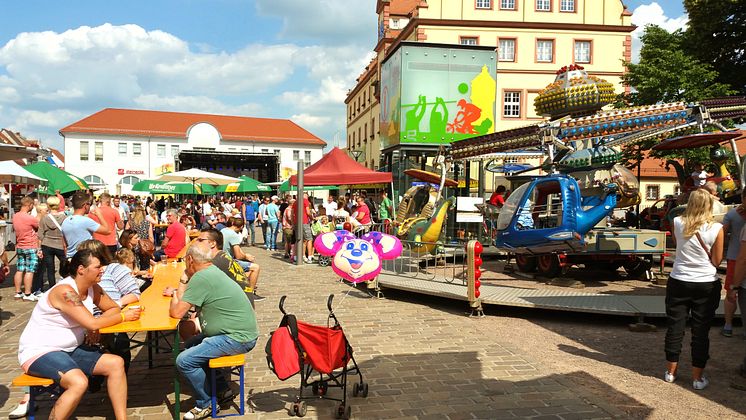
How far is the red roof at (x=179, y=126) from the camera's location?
176ft

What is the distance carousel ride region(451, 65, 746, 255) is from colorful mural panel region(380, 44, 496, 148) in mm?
6434

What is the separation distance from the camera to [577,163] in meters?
11.2

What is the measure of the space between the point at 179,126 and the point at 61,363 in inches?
2269

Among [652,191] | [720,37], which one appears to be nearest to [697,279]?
[720,37]

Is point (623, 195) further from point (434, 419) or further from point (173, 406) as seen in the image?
point (173, 406)

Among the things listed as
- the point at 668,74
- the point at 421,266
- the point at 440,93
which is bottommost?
the point at 421,266

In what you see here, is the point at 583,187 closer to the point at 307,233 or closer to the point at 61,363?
the point at 307,233

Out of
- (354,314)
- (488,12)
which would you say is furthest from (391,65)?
(488,12)

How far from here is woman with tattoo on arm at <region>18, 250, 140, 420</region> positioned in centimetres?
396

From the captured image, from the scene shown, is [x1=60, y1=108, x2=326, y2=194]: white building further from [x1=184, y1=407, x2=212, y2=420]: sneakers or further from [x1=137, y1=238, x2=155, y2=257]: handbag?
[x1=184, y1=407, x2=212, y2=420]: sneakers

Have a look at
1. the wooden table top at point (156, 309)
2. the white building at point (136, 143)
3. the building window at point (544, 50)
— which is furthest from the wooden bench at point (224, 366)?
the white building at point (136, 143)

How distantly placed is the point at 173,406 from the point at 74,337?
116 cm

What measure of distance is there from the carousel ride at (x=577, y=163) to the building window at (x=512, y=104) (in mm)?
25109

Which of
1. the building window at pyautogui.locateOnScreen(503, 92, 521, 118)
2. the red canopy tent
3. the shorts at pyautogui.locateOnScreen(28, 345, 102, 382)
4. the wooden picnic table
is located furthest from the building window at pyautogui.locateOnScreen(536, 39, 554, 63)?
the shorts at pyautogui.locateOnScreen(28, 345, 102, 382)
